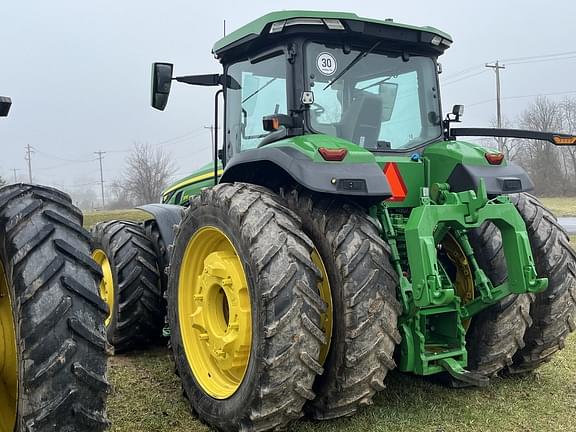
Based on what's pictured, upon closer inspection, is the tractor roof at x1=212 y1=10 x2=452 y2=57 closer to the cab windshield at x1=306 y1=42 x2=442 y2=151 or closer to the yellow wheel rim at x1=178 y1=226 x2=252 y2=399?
the cab windshield at x1=306 y1=42 x2=442 y2=151

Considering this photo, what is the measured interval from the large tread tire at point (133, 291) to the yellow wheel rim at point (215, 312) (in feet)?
3.86

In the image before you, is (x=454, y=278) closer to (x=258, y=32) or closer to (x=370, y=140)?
(x=370, y=140)

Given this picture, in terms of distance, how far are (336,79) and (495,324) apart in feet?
6.49

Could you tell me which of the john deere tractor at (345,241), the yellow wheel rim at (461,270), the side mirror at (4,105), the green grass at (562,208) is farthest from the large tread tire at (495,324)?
the green grass at (562,208)

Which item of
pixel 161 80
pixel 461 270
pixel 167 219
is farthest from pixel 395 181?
pixel 167 219

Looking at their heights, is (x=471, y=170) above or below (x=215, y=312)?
above

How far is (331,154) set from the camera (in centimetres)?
337

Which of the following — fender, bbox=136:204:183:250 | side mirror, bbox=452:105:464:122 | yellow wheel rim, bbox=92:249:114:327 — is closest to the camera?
side mirror, bbox=452:105:464:122

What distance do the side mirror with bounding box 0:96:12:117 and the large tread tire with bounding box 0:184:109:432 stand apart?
772 mm

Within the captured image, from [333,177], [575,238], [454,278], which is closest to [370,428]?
[454,278]

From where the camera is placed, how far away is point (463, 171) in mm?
3910

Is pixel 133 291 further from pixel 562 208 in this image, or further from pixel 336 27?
pixel 562 208

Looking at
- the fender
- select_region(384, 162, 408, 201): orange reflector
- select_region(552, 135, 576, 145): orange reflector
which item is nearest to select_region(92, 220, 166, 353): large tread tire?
the fender

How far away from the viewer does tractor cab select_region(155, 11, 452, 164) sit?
12.5 feet
